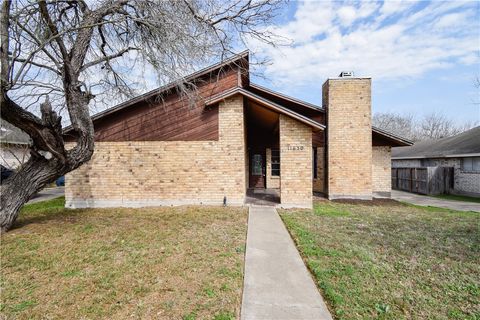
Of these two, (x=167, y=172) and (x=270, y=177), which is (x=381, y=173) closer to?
(x=270, y=177)

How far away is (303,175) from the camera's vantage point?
9062 mm

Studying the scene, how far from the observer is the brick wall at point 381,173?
12.3 metres

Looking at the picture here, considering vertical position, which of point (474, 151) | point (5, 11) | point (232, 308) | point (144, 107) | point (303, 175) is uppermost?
point (5, 11)

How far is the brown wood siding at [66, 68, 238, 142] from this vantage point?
9297mm

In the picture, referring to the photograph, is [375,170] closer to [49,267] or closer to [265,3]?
[265,3]

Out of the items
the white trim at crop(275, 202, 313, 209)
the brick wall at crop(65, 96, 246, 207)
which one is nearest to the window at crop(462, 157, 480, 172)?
the white trim at crop(275, 202, 313, 209)

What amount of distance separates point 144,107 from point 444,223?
34.7ft

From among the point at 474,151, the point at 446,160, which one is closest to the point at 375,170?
the point at 474,151

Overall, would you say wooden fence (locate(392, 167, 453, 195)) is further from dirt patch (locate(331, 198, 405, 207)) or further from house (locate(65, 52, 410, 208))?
house (locate(65, 52, 410, 208))

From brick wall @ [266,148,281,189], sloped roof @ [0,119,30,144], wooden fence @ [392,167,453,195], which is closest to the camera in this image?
sloped roof @ [0,119,30,144]

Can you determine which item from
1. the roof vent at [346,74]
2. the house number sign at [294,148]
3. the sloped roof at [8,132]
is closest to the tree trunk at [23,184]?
the sloped roof at [8,132]

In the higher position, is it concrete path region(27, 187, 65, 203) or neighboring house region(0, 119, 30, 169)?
neighboring house region(0, 119, 30, 169)

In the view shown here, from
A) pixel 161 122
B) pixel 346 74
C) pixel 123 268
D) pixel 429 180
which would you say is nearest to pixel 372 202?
pixel 346 74

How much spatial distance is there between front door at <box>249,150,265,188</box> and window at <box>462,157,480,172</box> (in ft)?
39.9
